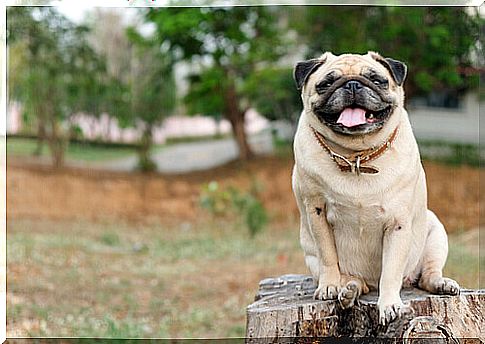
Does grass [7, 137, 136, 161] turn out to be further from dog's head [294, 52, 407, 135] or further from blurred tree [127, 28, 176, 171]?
dog's head [294, 52, 407, 135]

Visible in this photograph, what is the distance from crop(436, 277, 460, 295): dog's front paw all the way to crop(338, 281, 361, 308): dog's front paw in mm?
208

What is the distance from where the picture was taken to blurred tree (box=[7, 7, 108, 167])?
5625 millimetres

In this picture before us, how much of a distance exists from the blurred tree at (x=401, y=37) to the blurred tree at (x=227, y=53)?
0.95 feet

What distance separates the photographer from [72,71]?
5.96 m

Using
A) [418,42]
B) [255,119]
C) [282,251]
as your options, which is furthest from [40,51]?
[418,42]

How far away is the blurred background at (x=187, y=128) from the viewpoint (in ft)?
16.8

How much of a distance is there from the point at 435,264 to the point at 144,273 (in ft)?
9.53

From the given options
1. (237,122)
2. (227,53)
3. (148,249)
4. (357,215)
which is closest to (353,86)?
(357,215)

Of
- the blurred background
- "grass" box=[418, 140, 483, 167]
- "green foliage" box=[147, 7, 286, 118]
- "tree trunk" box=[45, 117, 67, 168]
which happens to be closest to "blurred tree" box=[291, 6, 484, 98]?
the blurred background

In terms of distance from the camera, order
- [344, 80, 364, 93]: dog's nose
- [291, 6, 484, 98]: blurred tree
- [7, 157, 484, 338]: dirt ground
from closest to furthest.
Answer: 1. [344, 80, 364, 93]: dog's nose
2. [7, 157, 484, 338]: dirt ground
3. [291, 6, 484, 98]: blurred tree

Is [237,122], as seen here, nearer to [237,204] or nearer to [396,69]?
[237,204]

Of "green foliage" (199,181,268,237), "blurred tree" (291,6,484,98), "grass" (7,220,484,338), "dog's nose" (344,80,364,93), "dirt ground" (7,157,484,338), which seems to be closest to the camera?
"dog's nose" (344,80,364,93)

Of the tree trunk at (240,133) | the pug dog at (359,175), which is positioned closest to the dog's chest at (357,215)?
the pug dog at (359,175)

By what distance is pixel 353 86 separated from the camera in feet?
5.63
